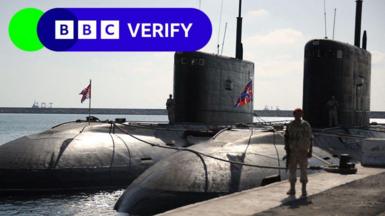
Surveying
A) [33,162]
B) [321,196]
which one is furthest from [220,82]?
[321,196]

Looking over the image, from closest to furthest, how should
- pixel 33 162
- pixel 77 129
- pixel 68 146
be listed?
pixel 33 162 → pixel 68 146 → pixel 77 129

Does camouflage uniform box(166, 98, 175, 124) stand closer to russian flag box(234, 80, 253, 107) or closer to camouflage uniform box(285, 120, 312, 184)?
russian flag box(234, 80, 253, 107)

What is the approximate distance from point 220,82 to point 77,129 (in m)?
7.23

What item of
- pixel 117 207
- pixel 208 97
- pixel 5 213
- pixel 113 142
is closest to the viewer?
pixel 117 207

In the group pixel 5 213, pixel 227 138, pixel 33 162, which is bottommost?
pixel 5 213

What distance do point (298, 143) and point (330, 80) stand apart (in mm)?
11906

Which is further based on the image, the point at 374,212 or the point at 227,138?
the point at 227,138

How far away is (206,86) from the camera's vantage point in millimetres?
24750

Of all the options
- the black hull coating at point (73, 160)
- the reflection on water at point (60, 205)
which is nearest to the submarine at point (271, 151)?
the reflection on water at point (60, 205)

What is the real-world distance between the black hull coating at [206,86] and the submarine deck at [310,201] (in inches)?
504

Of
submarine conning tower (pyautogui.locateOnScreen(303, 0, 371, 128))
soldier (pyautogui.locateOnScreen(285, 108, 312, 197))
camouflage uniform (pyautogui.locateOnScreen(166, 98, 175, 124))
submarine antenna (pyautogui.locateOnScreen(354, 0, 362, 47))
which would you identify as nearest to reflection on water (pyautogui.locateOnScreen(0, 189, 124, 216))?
soldier (pyautogui.locateOnScreen(285, 108, 312, 197))

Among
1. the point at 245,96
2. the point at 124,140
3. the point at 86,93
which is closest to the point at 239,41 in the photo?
the point at 245,96

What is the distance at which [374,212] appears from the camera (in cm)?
900

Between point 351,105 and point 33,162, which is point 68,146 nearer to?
point 33,162
